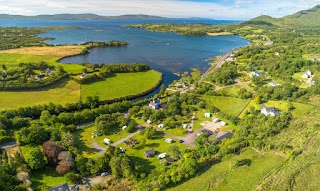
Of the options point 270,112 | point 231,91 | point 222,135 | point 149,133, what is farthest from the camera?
point 231,91

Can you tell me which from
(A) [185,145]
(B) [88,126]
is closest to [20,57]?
(B) [88,126]

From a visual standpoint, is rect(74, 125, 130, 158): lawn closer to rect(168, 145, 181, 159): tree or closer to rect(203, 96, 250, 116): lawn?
rect(168, 145, 181, 159): tree

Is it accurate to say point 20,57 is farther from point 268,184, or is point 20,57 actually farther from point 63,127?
point 268,184

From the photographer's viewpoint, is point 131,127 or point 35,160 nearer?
point 35,160

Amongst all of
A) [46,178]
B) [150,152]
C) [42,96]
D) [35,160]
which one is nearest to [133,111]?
[150,152]

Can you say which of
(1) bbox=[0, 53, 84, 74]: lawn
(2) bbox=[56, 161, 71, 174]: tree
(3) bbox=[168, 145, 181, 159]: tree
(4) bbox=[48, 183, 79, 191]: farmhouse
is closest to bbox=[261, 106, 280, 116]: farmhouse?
(3) bbox=[168, 145, 181, 159]: tree

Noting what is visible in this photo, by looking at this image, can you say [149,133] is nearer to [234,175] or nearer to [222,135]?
[222,135]
